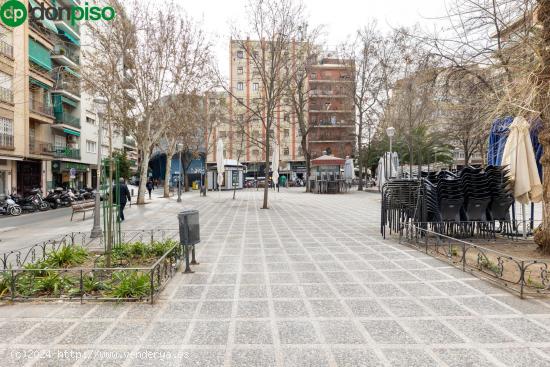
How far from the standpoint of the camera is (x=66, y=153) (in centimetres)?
3062

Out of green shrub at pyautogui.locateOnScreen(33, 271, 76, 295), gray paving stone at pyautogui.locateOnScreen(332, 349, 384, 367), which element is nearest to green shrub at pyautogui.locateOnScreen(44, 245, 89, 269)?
green shrub at pyautogui.locateOnScreen(33, 271, 76, 295)

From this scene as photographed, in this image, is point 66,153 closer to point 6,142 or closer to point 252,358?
point 6,142

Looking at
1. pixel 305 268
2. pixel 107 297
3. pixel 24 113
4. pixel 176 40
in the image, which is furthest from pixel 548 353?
pixel 24 113

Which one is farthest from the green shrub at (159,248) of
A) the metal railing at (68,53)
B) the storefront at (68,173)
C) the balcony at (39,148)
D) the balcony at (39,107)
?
the metal railing at (68,53)

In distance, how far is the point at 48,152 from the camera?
1065 inches

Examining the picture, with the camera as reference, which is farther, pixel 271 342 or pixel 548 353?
pixel 271 342

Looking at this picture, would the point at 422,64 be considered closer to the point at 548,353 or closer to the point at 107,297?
the point at 548,353

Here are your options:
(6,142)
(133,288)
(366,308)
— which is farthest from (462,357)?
(6,142)

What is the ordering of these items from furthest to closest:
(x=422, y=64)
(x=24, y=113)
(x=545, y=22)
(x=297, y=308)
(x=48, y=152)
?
(x=48, y=152) < (x=24, y=113) < (x=422, y=64) < (x=545, y=22) < (x=297, y=308)

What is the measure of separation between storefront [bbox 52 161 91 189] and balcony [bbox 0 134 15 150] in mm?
5415

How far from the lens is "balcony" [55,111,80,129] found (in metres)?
29.6

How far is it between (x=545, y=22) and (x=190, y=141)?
100ft

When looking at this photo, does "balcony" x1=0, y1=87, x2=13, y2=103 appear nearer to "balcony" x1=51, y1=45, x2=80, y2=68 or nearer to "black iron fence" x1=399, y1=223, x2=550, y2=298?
"balcony" x1=51, y1=45, x2=80, y2=68

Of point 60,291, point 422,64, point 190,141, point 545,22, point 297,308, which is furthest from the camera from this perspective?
point 190,141
